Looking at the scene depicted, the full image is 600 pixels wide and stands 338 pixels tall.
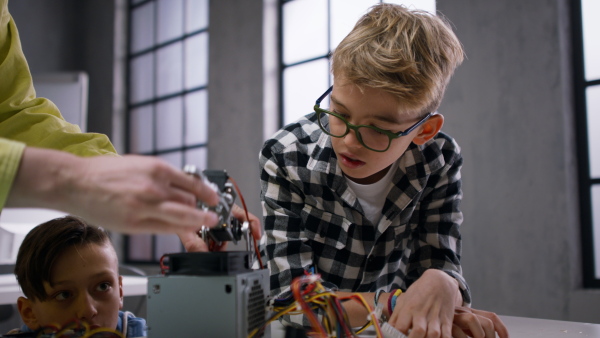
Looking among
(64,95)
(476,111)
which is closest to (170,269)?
(476,111)

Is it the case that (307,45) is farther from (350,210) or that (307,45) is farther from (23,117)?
(23,117)

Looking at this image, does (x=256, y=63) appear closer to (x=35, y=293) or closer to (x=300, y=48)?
(x=300, y=48)

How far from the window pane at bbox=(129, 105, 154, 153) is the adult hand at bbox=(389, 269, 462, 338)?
4.42 m

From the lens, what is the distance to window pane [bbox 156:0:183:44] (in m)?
4.77

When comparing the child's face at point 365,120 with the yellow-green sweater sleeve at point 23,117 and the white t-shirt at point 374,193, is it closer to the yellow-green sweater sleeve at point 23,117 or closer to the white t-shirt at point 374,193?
the white t-shirt at point 374,193

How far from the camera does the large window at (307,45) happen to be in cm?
342

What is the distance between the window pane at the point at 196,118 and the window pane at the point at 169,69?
0.25 metres

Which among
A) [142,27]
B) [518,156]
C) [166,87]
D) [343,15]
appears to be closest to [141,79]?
[166,87]

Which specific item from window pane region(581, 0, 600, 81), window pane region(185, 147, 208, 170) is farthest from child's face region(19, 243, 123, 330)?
window pane region(185, 147, 208, 170)

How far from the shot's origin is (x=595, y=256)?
7.39 feet

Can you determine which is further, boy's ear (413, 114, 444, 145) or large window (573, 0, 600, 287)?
large window (573, 0, 600, 287)

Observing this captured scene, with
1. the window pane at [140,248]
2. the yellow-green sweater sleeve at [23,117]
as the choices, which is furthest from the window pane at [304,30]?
the yellow-green sweater sleeve at [23,117]

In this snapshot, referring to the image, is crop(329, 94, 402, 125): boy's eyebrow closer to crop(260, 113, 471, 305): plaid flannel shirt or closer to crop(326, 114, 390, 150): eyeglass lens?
crop(326, 114, 390, 150): eyeglass lens

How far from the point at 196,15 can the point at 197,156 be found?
1268 mm
